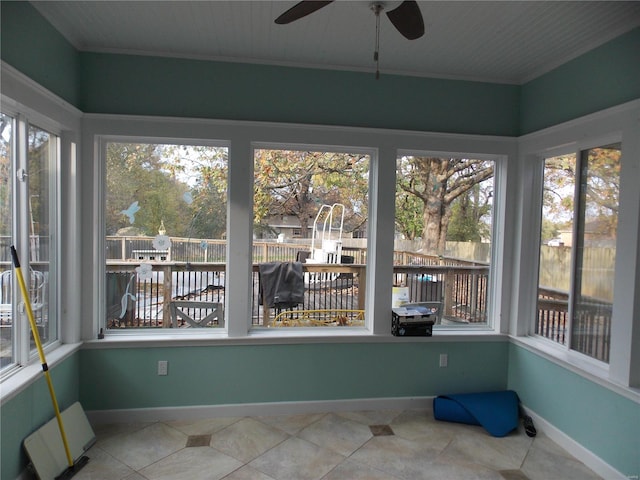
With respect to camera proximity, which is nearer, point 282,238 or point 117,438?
point 117,438

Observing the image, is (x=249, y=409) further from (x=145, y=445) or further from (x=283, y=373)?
(x=145, y=445)

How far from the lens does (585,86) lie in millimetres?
2674

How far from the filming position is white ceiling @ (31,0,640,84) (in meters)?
2.25

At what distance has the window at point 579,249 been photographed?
8.43 ft

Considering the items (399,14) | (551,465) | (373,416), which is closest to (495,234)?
(551,465)

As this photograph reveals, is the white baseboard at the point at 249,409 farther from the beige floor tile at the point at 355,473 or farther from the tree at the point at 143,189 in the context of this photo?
the tree at the point at 143,189

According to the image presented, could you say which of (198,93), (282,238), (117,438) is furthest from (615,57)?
(117,438)

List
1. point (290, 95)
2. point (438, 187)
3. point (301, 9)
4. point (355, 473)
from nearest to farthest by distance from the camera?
point (301, 9), point (355, 473), point (290, 95), point (438, 187)

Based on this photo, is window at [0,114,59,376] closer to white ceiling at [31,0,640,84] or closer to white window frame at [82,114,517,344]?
white window frame at [82,114,517,344]

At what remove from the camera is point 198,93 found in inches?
115

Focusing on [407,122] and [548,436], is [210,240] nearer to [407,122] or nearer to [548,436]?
[407,122]

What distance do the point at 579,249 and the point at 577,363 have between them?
2.63 feet

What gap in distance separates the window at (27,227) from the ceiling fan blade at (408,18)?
7.01 feet

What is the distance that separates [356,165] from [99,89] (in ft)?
6.65
